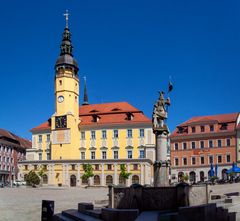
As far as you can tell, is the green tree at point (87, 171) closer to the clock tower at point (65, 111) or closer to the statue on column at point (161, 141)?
the clock tower at point (65, 111)

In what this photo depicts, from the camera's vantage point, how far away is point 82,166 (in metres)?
64.1

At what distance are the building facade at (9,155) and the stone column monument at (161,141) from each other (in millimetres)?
62216

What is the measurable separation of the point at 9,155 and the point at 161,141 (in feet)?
219

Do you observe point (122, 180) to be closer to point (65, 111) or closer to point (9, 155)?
point (65, 111)

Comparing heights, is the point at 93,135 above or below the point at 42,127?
below

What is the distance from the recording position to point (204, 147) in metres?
65.4

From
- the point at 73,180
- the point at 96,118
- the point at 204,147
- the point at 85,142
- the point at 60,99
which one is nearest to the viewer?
the point at 73,180

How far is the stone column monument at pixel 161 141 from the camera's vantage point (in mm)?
19938

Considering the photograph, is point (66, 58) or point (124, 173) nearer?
point (124, 173)

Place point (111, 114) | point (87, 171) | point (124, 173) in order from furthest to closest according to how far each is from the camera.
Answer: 1. point (111, 114)
2. point (87, 171)
3. point (124, 173)

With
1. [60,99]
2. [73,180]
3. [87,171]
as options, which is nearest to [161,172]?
[87,171]

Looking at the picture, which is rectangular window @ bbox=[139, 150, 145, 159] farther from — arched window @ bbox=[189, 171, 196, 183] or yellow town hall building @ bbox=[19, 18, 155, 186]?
arched window @ bbox=[189, 171, 196, 183]

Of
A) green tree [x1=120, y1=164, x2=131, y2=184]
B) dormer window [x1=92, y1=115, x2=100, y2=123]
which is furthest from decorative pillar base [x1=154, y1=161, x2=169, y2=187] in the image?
dormer window [x1=92, y1=115, x2=100, y2=123]

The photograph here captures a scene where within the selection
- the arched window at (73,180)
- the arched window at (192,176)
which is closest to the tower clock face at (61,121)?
the arched window at (73,180)
